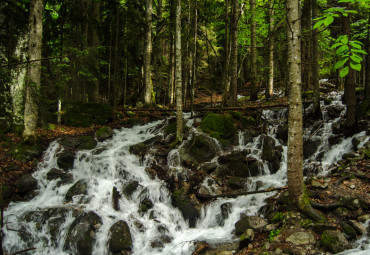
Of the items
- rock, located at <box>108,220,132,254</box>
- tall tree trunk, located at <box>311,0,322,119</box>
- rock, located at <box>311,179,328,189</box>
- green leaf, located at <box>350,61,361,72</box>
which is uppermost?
tall tree trunk, located at <box>311,0,322,119</box>

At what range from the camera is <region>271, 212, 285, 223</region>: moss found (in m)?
5.28

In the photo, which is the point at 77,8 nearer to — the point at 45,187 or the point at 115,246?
the point at 45,187

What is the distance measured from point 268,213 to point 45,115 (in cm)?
769

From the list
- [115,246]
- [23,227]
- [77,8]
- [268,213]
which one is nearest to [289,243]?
[268,213]

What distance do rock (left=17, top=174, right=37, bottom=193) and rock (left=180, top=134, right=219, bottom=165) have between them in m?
5.51

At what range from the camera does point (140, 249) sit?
20.3ft

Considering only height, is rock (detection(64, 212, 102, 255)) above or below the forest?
below

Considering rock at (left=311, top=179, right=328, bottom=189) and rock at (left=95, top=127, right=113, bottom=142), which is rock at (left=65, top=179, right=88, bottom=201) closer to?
rock at (left=95, top=127, right=113, bottom=142)

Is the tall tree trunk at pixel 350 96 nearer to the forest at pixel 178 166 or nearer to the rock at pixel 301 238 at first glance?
the forest at pixel 178 166

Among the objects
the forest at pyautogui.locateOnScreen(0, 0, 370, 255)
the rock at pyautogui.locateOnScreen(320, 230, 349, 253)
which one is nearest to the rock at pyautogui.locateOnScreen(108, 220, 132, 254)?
the forest at pyautogui.locateOnScreen(0, 0, 370, 255)

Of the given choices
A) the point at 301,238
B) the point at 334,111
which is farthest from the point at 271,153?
the point at 301,238

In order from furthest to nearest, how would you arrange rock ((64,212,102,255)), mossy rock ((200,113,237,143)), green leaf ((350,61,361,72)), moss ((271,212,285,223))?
1. mossy rock ((200,113,237,143))
2. rock ((64,212,102,255))
3. moss ((271,212,285,223))
4. green leaf ((350,61,361,72))

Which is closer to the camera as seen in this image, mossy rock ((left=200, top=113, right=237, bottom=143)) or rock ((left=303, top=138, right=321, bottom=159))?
rock ((left=303, top=138, right=321, bottom=159))

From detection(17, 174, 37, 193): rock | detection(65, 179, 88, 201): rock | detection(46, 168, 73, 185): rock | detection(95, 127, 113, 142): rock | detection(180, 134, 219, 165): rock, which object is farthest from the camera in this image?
A: detection(95, 127, 113, 142): rock
